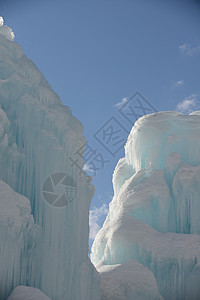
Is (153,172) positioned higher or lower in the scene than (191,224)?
higher

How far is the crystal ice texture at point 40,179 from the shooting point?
1382 cm

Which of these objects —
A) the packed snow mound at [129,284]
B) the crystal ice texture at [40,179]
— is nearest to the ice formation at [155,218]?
the packed snow mound at [129,284]

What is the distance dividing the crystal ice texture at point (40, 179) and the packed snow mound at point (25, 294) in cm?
52

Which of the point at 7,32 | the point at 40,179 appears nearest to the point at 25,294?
the point at 40,179

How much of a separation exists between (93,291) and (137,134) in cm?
1209

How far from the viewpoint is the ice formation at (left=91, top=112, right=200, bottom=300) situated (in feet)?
65.1

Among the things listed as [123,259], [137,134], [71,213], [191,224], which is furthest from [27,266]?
A: [137,134]

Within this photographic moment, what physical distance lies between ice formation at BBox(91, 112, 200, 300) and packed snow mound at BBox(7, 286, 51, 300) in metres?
7.11

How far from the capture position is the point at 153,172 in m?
24.4

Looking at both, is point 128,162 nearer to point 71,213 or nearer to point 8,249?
point 71,213

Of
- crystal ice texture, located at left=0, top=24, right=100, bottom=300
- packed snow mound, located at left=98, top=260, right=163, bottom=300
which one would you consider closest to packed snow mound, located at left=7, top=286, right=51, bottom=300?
crystal ice texture, located at left=0, top=24, right=100, bottom=300

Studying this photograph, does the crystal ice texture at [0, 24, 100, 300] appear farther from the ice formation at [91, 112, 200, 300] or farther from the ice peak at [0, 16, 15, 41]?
the ice formation at [91, 112, 200, 300]

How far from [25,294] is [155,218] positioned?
12467 millimetres

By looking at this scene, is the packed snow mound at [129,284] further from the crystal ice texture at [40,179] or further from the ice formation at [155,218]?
the crystal ice texture at [40,179]
